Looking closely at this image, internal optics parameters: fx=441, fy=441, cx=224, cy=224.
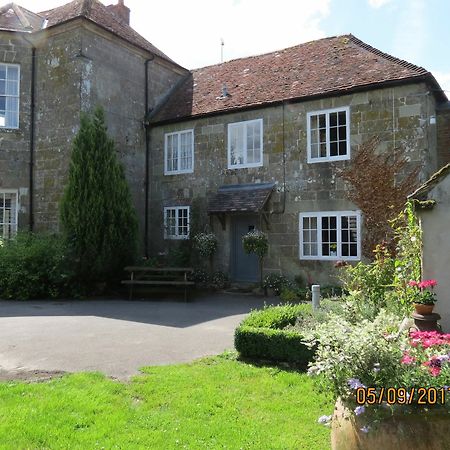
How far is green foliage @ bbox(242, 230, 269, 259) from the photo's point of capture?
14.0 meters

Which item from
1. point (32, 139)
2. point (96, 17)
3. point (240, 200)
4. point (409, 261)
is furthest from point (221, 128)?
point (409, 261)

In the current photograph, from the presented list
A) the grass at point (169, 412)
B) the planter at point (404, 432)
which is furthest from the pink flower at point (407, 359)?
the grass at point (169, 412)

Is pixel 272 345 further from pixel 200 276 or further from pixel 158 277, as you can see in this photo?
pixel 200 276

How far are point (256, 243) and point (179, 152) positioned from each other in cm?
540

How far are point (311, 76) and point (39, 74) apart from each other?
9.76m

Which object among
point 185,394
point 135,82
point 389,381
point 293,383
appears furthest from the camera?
point 135,82

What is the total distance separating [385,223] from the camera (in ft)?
41.4

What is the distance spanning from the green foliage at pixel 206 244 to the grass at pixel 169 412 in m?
9.34

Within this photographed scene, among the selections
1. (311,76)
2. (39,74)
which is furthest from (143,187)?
(311,76)

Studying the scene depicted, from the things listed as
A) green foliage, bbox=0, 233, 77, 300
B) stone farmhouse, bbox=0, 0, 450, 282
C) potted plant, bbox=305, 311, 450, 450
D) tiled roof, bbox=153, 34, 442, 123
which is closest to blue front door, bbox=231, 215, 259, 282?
stone farmhouse, bbox=0, 0, 450, 282

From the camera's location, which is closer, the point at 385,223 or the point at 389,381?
the point at 389,381

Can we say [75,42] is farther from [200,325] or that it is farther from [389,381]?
[389,381]

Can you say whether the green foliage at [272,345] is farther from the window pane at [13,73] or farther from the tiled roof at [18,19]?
the tiled roof at [18,19]

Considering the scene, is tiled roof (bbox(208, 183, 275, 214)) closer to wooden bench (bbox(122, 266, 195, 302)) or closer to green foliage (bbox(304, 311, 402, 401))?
wooden bench (bbox(122, 266, 195, 302))
